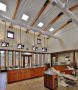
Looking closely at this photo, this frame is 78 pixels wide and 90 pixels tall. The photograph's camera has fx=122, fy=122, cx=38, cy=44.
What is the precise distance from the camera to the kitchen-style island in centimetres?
760

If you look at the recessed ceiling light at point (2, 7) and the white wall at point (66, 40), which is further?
the white wall at point (66, 40)

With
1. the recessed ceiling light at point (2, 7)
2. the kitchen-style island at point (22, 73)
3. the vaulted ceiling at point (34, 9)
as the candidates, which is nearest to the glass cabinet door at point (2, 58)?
the vaulted ceiling at point (34, 9)

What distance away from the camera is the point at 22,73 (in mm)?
8391

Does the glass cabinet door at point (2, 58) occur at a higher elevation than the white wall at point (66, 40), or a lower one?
lower

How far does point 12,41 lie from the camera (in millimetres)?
12203

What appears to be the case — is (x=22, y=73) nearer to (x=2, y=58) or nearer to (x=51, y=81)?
(x=51, y=81)

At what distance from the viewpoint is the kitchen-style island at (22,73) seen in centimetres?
760

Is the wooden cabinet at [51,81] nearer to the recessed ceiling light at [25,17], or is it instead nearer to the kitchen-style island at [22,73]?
the kitchen-style island at [22,73]

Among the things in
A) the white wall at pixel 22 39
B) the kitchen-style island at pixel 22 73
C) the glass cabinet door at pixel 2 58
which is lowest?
the kitchen-style island at pixel 22 73

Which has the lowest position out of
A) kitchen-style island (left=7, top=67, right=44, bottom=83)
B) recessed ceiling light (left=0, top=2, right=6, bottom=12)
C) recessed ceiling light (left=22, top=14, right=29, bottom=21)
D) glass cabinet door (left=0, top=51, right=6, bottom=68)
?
kitchen-style island (left=7, top=67, right=44, bottom=83)

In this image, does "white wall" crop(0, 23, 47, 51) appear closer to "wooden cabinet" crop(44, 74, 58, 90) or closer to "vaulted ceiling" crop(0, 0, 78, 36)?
"vaulted ceiling" crop(0, 0, 78, 36)

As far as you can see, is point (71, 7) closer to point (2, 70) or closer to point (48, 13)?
point (48, 13)

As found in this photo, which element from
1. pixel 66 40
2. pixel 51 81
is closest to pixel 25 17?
pixel 66 40

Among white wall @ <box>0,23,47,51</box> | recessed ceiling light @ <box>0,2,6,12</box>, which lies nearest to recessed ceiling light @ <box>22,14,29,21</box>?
recessed ceiling light @ <box>0,2,6,12</box>
